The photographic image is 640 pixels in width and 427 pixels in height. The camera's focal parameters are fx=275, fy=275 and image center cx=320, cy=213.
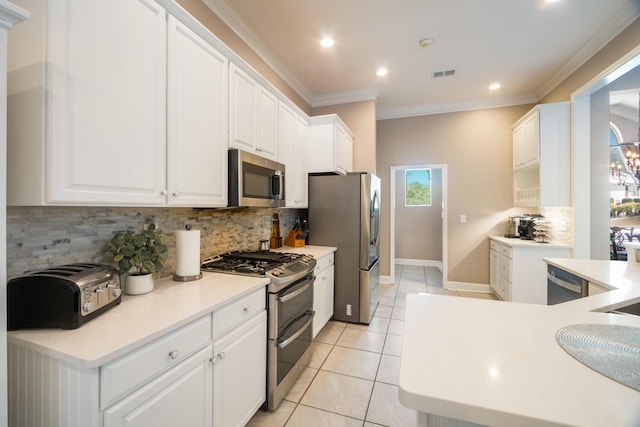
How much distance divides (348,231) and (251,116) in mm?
1643

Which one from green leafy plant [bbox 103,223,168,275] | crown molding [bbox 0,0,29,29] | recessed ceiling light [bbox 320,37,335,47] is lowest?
green leafy plant [bbox 103,223,168,275]

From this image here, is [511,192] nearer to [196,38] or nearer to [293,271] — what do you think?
[293,271]

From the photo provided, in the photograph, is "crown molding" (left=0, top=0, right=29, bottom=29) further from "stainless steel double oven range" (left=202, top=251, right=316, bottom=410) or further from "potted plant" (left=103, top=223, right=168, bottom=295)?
"stainless steel double oven range" (left=202, top=251, right=316, bottom=410)

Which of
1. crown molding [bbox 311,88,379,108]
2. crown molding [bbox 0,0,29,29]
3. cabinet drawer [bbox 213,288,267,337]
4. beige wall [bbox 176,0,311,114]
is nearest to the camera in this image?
crown molding [bbox 0,0,29,29]

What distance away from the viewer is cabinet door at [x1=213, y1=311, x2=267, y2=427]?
1.35 meters

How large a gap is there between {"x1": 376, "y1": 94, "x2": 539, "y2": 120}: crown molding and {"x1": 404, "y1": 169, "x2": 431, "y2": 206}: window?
6.29 ft

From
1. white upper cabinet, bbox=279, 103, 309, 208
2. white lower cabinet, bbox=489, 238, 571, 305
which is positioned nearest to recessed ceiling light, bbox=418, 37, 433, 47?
white upper cabinet, bbox=279, 103, 309, 208

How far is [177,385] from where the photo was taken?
111 centimetres

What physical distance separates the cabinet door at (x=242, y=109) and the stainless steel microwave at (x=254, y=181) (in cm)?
11

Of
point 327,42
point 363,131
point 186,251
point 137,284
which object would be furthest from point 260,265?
point 363,131

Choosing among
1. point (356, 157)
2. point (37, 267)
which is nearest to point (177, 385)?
point (37, 267)

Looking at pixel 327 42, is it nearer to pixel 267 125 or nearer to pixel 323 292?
pixel 267 125

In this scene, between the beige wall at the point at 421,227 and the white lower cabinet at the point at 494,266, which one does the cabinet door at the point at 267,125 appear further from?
the beige wall at the point at 421,227

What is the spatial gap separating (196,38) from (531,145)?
160 inches
